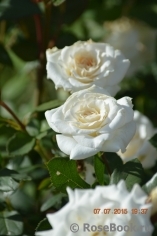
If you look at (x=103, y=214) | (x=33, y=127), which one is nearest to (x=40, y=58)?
(x=33, y=127)

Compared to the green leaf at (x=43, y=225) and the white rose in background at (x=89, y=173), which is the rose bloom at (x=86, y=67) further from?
the green leaf at (x=43, y=225)

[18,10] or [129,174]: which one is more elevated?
[18,10]

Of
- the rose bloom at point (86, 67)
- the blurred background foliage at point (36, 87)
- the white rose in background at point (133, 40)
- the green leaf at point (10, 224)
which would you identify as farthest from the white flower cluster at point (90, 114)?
the white rose in background at point (133, 40)

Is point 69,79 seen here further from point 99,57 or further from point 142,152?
point 142,152

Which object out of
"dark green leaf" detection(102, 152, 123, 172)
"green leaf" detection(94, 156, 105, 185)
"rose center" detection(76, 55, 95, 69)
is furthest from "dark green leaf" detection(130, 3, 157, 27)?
"green leaf" detection(94, 156, 105, 185)

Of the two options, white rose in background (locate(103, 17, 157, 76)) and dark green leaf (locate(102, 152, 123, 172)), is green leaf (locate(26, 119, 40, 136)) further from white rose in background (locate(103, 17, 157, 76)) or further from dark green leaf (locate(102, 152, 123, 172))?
white rose in background (locate(103, 17, 157, 76))

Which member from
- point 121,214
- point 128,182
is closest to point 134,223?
point 121,214

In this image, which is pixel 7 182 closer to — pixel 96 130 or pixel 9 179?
pixel 9 179
